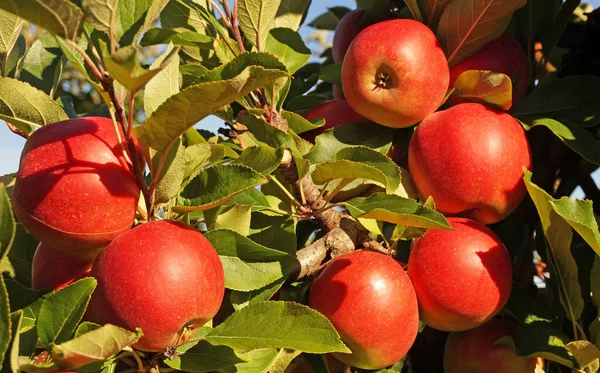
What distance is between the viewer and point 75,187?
0.84 metres

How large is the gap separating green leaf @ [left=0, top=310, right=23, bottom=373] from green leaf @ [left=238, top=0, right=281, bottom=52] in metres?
0.71

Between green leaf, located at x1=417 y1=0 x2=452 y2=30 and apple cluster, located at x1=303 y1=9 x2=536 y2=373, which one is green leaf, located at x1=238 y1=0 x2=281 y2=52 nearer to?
apple cluster, located at x1=303 y1=9 x2=536 y2=373

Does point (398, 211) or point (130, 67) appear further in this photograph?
point (398, 211)

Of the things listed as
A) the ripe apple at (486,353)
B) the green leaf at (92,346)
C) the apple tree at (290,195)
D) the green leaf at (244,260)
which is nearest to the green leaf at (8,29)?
the apple tree at (290,195)

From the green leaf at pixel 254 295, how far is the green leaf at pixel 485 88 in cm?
52

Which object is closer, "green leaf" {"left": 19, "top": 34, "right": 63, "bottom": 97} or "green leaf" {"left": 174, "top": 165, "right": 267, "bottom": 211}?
"green leaf" {"left": 174, "top": 165, "right": 267, "bottom": 211}

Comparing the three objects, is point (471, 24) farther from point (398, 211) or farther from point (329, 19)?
point (329, 19)

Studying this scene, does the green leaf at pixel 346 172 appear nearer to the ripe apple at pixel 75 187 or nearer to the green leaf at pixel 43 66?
the ripe apple at pixel 75 187

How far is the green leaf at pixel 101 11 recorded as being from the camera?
78cm

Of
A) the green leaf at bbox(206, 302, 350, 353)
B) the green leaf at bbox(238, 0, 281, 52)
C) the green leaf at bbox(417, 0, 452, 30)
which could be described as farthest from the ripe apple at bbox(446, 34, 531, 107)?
the green leaf at bbox(206, 302, 350, 353)

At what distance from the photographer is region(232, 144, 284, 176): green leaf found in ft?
2.91

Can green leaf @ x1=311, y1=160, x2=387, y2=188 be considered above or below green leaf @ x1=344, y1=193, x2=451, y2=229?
above

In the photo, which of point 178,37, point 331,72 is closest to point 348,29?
point 331,72

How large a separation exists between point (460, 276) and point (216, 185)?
0.48 metres
